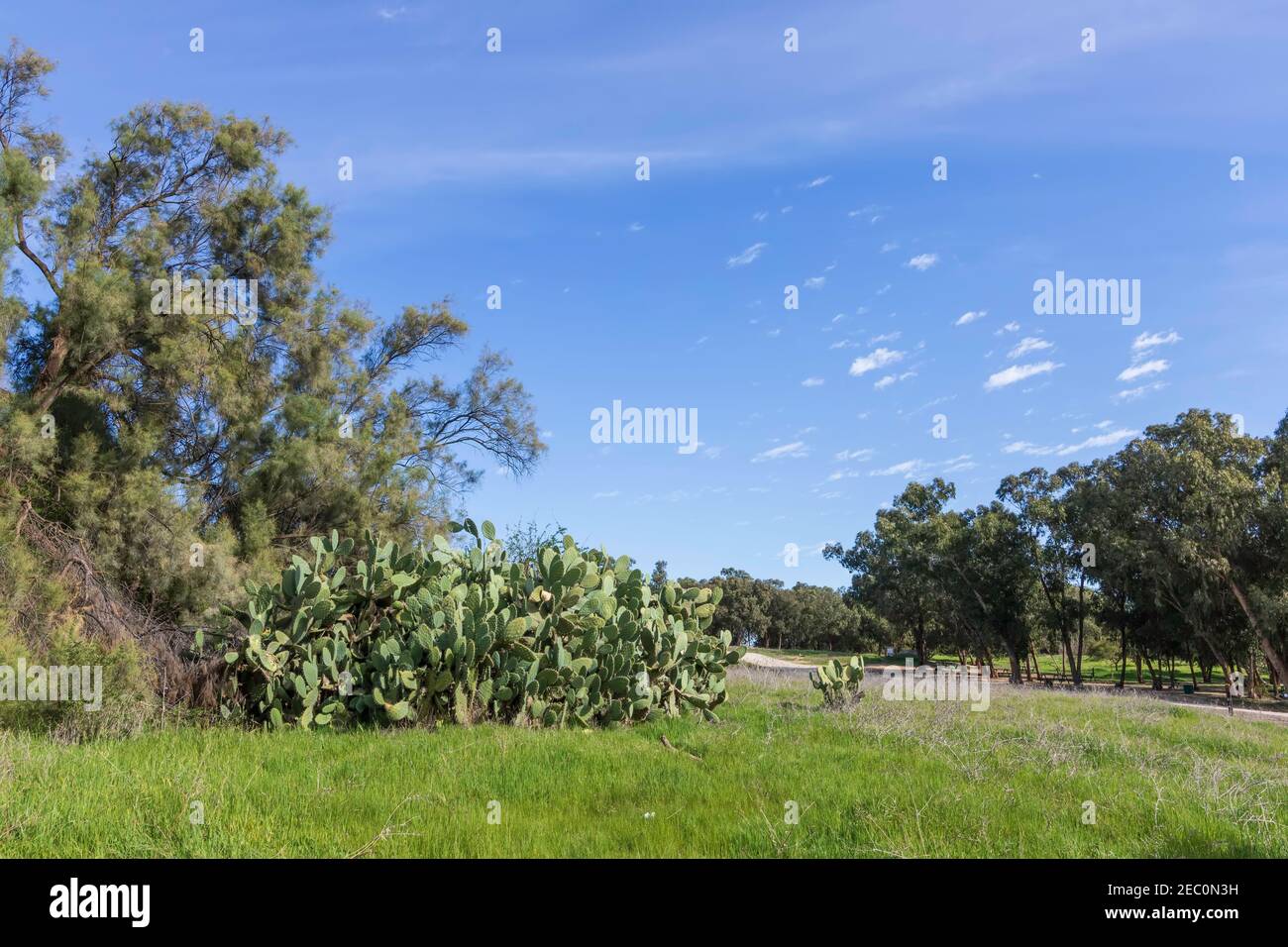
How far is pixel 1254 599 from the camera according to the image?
26047mm

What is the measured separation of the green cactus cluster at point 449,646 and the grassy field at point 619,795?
0.59 metres

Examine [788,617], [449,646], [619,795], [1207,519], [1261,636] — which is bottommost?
[788,617]

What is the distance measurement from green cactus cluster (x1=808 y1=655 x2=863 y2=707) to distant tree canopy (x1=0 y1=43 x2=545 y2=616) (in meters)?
12.6

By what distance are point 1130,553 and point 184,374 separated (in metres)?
29.8

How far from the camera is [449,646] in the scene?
8.09 metres

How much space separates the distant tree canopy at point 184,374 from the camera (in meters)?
15.8

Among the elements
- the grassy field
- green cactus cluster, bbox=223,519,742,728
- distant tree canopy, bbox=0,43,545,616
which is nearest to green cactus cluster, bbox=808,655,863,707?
green cactus cluster, bbox=223,519,742,728

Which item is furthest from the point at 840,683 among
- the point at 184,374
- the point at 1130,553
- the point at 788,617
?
the point at 788,617

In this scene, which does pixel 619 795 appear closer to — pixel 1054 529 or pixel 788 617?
pixel 1054 529

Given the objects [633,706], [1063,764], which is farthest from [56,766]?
[1063,764]

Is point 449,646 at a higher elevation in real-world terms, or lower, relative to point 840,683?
higher

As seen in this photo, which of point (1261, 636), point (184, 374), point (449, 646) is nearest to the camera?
point (449, 646)

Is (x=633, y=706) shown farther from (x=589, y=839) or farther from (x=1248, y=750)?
(x=1248, y=750)
